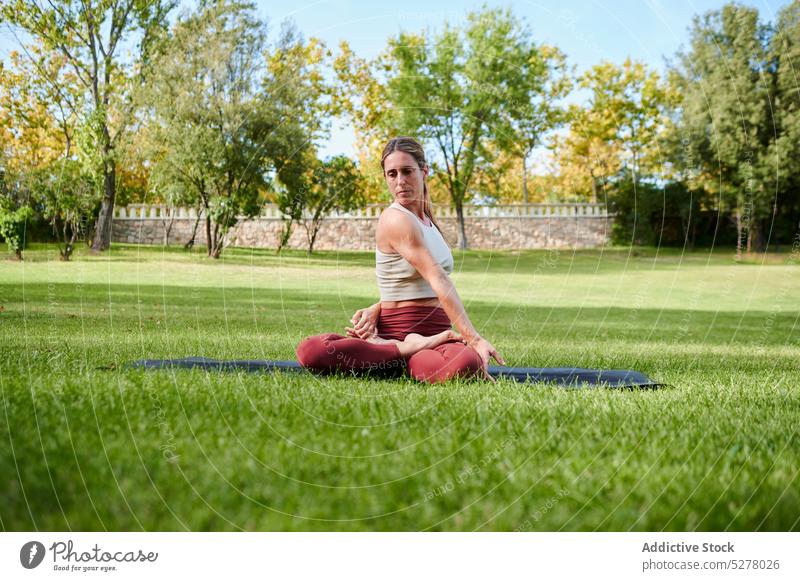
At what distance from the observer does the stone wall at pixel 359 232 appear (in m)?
20.1

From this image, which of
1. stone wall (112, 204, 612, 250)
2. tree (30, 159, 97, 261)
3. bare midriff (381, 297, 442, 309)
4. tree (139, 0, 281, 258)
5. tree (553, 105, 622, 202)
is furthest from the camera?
tree (553, 105, 622, 202)

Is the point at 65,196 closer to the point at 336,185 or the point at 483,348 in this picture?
the point at 336,185

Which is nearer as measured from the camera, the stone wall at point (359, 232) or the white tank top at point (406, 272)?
the white tank top at point (406, 272)

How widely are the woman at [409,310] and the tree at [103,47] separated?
1033 centimetres

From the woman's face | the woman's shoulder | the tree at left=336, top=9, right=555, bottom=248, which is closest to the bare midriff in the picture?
the woman's shoulder

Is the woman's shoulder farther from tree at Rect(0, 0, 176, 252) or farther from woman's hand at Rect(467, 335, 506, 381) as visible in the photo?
tree at Rect(0, 0, 176, 252)

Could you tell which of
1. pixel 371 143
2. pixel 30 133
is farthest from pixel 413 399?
pixel 371 143

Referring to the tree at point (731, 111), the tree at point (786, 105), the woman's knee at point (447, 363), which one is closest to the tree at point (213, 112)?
the woman's knee at point (447, 363)

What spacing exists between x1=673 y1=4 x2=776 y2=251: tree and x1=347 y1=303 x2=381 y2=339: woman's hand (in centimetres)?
2210

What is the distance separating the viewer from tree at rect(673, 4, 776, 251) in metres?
25.9

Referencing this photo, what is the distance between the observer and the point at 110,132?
16297 millimetres

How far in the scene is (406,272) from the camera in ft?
16.6

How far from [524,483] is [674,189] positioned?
102ft

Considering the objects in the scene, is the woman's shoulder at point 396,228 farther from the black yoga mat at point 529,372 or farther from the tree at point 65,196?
the tree at point 65,196
